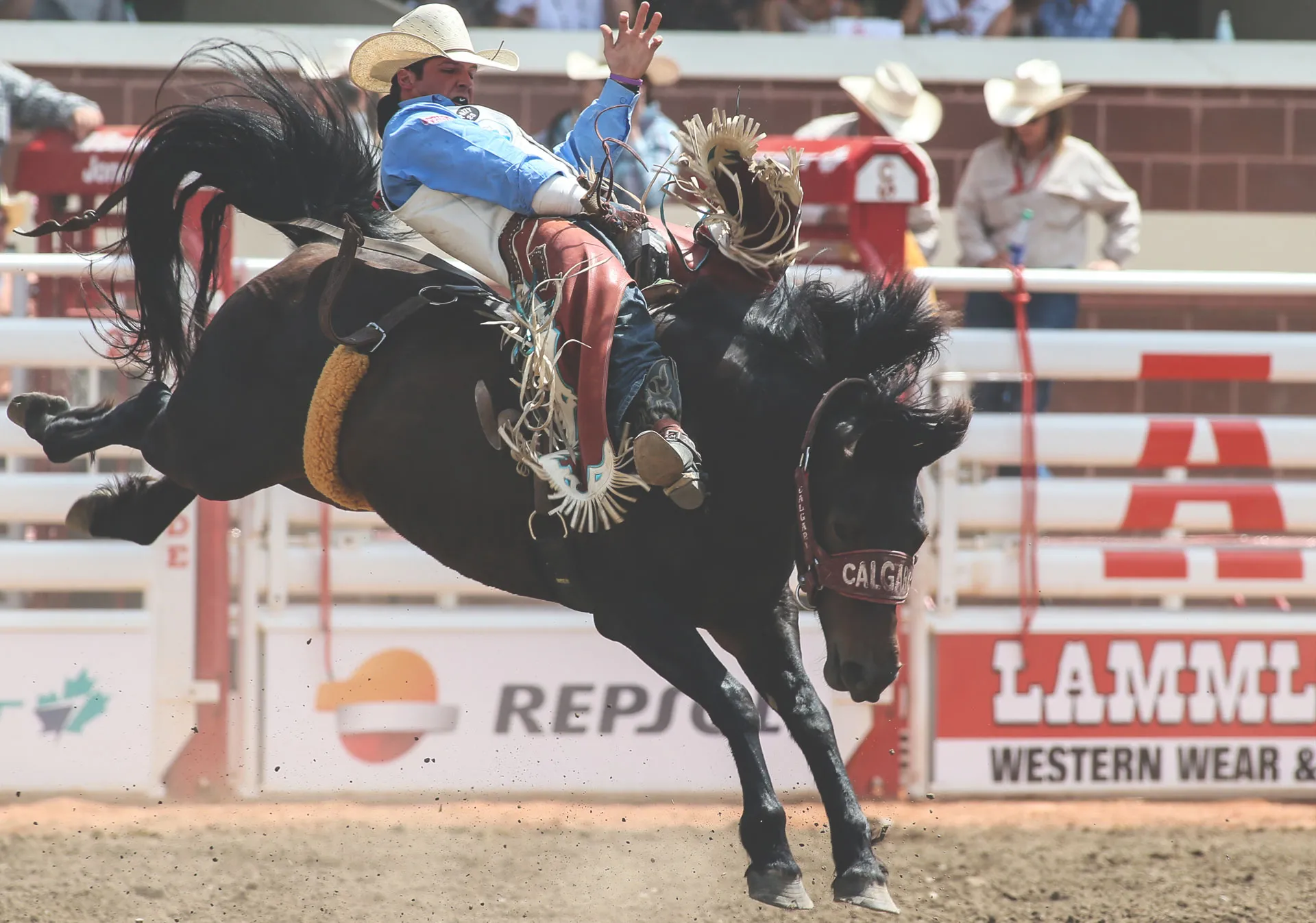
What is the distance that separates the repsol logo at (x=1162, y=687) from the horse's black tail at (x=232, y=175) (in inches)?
111

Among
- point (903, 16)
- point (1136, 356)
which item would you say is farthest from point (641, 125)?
point (903, 16)

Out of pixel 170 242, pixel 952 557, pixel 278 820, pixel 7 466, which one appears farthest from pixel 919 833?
pixel 7 466

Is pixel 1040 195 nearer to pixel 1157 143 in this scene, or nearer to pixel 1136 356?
pixel 1136 356

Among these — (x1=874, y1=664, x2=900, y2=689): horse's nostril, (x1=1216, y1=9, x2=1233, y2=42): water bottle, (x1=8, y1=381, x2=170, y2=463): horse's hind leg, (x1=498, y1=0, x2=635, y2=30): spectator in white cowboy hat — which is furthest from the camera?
(x1=1216, y1=9, x2=1233, y2=42): water bottle

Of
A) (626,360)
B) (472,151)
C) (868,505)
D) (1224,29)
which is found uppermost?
(1224,29)

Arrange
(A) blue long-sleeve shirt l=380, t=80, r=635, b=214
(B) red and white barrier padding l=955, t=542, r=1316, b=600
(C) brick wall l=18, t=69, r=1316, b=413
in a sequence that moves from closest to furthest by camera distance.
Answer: (A) blue long-sleeve shirt l=380, t=80, r=635, b=214, (B) red and white barrier padding l=955, t=542, r=1316, b=600, (C) brick wall l=18, t=69, r=1316, b=413

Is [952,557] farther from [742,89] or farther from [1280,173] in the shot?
[1280,173]

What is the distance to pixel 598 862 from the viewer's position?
5.07 m

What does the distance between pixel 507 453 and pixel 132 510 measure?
4.29 ft

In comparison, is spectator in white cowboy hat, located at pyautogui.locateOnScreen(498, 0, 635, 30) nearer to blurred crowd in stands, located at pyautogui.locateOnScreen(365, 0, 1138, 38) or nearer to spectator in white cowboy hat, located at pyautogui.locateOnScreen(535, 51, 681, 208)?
blurred crowd in stands, located at pyautogui.locateOnScreen(365, 0, 1138, 38)

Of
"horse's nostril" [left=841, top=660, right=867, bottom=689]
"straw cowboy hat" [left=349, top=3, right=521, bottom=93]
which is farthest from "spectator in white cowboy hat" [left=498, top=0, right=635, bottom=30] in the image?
"horse's nostril" [left=841, top=660, right=867, bottom=689]

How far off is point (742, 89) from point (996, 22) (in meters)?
1.61

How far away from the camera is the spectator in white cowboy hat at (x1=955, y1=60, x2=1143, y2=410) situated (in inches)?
276

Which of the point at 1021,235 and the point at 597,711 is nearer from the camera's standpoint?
the point at 597,711
